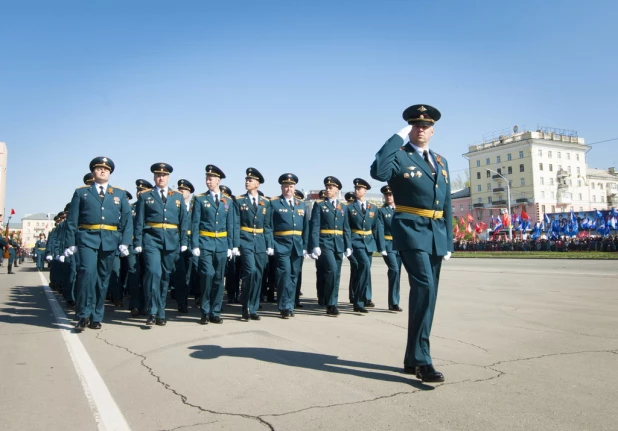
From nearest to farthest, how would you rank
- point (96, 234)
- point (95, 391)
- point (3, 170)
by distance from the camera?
point (95, 391)
point (96, 234)
point (3, 170)

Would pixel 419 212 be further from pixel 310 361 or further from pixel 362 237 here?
pixel 362 237

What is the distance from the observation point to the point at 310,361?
4.78 meters

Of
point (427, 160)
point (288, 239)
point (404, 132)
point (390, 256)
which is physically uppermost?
point (404, 132)

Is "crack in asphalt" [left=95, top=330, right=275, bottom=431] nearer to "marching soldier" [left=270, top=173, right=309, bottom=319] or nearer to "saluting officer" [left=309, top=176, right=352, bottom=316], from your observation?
"marching soldier" [left=270, top=173, right=309, bottom=319]

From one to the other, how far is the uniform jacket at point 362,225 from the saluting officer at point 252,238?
1564mm

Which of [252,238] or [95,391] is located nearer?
[95,391]

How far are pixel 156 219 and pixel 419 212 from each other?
4.68m

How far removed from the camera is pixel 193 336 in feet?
20.5

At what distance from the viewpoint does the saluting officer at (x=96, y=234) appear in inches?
279

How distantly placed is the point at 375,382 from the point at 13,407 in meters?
2.73

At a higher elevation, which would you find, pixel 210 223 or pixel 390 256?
pixel 210 223

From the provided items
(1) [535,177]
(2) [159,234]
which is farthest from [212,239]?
(1) [535,177]

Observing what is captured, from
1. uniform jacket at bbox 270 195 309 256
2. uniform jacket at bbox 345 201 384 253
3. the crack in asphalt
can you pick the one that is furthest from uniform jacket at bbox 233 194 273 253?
the crack in asphalt

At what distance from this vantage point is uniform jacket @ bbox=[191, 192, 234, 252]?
768 centimetres
